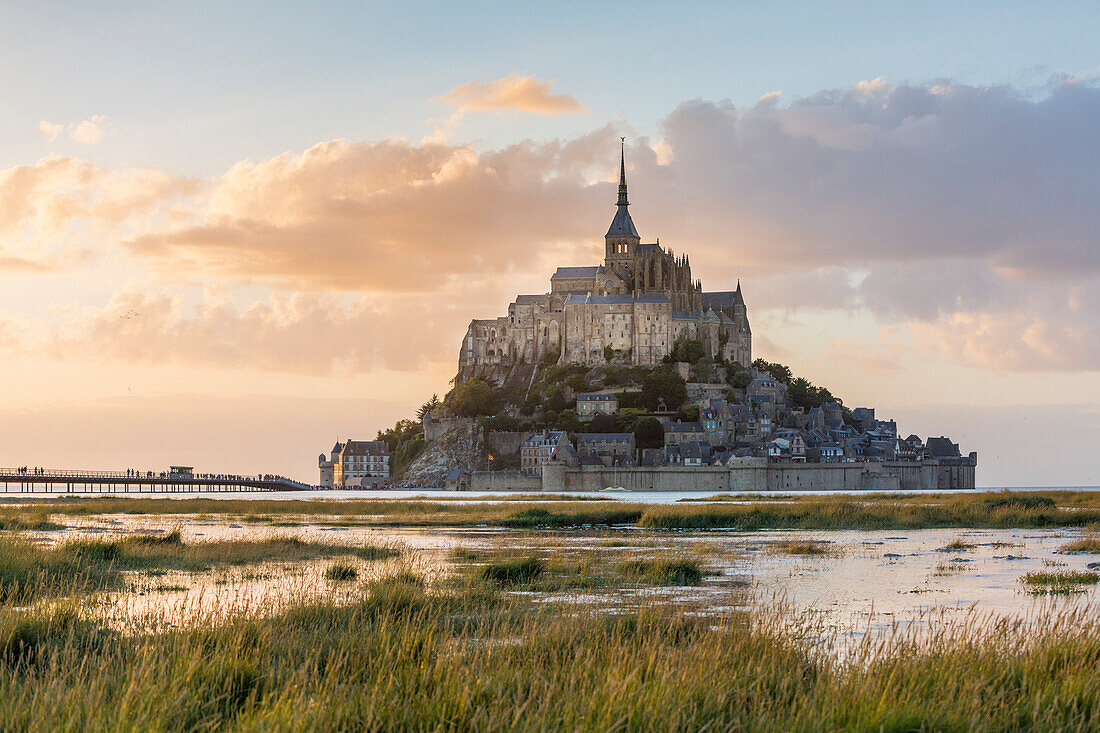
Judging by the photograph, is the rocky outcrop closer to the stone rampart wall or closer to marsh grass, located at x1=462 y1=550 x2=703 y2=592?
the stone rampart wall

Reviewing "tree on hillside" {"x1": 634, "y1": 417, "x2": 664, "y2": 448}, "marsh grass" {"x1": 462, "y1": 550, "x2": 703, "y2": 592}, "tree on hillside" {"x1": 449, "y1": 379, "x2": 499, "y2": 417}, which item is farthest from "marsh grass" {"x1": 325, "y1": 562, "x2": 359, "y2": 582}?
"tree on hillside" {"x1": 449, "y1": 379, "x2": 499, "y2": 417}

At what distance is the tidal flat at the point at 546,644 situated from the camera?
801 centimetres

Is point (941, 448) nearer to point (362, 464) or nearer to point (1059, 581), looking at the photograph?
point (362, 464)

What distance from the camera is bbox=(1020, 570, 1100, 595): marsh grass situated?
753 inches

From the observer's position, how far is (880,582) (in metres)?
21.2

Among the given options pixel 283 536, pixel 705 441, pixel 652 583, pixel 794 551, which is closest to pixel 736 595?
pixel 652 583

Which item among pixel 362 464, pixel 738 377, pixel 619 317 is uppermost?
pixel 619 317

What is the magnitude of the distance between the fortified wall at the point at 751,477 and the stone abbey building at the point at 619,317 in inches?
1288

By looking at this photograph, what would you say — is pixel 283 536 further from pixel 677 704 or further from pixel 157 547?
pixel 677 704

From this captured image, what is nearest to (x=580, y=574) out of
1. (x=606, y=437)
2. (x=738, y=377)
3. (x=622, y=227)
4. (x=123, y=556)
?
(x=123, y=556)

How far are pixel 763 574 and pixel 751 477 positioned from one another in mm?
88264

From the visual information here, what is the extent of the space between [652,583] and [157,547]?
44.8 feet

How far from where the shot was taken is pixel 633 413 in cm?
13125

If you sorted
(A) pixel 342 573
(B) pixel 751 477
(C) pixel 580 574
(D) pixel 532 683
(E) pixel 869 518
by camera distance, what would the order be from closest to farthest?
(D) pixel 532 683
(A) pixel 342 573
(C) pixel 580 574
(E) pixel 869 518
(B) pixel 751 477
